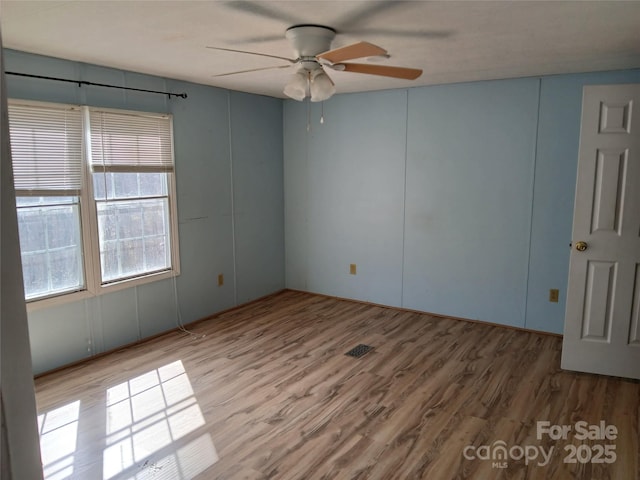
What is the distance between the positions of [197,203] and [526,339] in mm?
3419

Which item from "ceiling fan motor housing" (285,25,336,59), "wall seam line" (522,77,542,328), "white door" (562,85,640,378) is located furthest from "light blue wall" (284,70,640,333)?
"ceiling fan motor housing" (285,25,336,59)

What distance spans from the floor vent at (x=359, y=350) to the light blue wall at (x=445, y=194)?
1.18 meters

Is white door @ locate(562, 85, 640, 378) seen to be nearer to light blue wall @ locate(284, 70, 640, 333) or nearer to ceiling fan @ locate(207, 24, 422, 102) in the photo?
light blue wall @ locate(284, 70, 640, 333)

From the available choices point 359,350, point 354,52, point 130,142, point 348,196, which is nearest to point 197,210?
point 130,142

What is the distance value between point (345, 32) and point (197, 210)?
8.31 feet

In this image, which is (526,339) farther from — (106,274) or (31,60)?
(31,60)

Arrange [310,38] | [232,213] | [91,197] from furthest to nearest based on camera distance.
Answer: [232,213]
[91,197]
[310,38]

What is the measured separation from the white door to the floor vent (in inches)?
61.0

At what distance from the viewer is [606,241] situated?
3285 mm

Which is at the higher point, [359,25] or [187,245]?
[359,25]

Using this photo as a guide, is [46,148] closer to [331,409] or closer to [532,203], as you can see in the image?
[331,409]

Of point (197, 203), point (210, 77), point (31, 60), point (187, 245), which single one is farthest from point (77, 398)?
point (210, 77)

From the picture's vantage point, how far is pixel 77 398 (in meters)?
3.14

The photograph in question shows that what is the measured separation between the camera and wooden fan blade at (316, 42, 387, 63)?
2.22 meters
